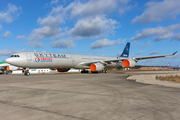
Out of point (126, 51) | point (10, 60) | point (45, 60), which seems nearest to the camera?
point (10, 60)

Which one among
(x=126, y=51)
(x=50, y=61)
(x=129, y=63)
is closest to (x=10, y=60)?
(x=50, y=61)

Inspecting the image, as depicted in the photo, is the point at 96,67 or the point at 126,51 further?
the point at 126,51

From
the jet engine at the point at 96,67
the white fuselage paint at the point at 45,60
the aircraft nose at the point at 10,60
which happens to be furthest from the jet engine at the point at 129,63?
the aircraft nose at the point at 10,60

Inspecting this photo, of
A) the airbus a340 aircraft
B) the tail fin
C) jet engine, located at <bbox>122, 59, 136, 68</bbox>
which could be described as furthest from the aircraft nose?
the tail fin

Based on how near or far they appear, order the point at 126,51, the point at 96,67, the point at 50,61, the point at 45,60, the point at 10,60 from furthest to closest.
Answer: the point at 126,51 → the point at 96,67 → the point at 50,61 → the point at 45,60 → the point at 10,60

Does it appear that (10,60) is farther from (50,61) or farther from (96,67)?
(96,67)

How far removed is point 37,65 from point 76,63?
8336mm

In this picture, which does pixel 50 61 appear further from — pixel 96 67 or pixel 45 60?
pixel 96 67

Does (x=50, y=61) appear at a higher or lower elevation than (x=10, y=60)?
lower

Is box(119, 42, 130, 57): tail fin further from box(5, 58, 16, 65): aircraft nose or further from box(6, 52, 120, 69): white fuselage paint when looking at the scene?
box(5, 58, 16, 65): aircraft nose

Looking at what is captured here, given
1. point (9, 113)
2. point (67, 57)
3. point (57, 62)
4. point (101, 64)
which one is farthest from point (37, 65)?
point (9, 113)

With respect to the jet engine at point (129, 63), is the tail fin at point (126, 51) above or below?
above

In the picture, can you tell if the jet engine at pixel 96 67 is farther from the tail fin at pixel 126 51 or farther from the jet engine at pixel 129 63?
the tail fin at pixel 126 51

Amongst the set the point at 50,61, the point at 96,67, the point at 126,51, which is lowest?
the point at 96,67
